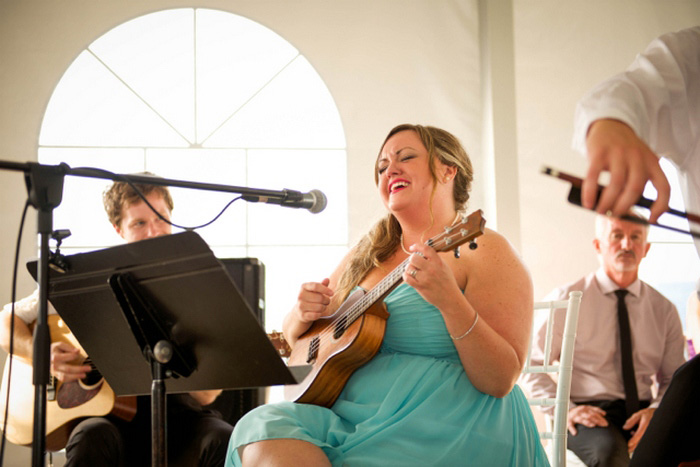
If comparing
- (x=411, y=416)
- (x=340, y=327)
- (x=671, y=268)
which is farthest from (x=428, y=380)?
(x=671, y=268)

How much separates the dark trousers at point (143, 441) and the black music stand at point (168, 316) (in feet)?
2.82

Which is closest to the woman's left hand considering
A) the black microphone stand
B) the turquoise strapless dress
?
the turquoise strapless dress

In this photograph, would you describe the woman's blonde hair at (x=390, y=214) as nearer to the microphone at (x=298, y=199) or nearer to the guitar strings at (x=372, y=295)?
the guitar strings at (x=372, y=295)

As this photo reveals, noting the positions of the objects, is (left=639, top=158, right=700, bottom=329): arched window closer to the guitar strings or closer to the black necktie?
the black necktie

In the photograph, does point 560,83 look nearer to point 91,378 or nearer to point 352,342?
point 352,342

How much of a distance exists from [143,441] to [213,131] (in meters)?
2.46

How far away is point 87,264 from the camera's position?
5.37 feet

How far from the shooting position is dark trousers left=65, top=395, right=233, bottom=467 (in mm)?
2479

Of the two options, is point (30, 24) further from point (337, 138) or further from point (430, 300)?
point (430, 300)

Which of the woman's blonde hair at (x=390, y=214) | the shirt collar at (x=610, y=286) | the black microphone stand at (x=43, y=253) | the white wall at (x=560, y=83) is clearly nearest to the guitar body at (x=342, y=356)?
the woman's blonde hair at (x=390, y=214)

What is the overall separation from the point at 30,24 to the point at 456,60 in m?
2.72

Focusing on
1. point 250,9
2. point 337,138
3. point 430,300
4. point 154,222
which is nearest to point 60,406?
point 154,222

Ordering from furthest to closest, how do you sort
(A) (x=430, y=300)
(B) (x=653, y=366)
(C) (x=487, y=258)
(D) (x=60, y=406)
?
(B) (x=653, y=366), (D) (x=60, y=406), (C) (x=487, y=258), (A) (x=430, y=300)

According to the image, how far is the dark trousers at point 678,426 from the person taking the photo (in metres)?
1.02
